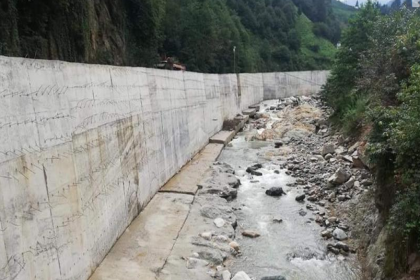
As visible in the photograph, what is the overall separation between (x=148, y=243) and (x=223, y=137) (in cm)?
1013

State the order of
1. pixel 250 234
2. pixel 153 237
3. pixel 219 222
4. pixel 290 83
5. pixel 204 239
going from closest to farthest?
1. pixel 153 237
2. pixel 204 239
3. pixel 250 234
4. pixel 219 222
5. pixel 290 83

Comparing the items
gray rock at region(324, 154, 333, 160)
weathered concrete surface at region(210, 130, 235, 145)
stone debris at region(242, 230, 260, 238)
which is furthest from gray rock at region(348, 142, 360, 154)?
weathered concrete surface at region(210, 130, 235, 145)

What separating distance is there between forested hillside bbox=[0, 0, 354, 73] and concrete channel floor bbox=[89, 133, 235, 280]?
262 inches

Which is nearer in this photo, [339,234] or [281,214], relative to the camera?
[339,234]

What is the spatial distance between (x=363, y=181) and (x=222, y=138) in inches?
314

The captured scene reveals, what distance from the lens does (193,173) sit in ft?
32.3

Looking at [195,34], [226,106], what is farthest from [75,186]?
[195,34]

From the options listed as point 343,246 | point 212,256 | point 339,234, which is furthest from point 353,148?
point 212,256


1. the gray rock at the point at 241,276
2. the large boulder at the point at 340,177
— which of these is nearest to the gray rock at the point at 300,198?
the large boulder at the point at 340,177

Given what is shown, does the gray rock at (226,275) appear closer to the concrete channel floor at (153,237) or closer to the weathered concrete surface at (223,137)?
the concrete channel floor at (153,237)

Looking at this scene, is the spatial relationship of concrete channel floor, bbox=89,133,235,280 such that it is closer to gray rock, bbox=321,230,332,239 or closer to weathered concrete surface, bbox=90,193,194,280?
weathered concrete surface, bbox=90,193,194,280

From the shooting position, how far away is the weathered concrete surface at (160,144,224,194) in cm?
834

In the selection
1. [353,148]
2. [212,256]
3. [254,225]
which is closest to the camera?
[212,256]

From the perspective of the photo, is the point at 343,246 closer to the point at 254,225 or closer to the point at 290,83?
the point at 254,225
